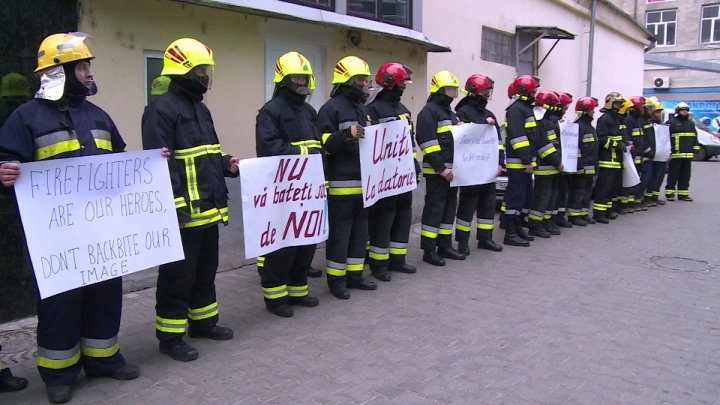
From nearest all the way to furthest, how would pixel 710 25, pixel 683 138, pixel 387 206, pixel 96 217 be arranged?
pixel 96 217
pixel 387 206
pixel 683 138
pixel 710 25

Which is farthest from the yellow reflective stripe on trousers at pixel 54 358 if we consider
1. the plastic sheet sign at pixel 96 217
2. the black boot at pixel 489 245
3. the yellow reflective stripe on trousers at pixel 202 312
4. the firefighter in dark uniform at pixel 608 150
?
the firefighter in dark uniform at pixel 608 150

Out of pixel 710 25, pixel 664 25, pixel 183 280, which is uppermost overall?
pixel 664 25

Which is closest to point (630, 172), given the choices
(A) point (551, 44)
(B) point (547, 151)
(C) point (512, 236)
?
(B) point (547, 151)

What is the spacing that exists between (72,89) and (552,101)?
708 cm

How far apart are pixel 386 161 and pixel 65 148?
10.7 feet

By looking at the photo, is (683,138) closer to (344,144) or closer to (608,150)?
(608,150)

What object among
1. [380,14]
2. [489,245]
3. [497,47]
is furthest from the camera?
[497,47]

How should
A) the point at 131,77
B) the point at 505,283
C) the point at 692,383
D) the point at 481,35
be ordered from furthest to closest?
the point at 481,35 < the point at 505,283 < the point at 131,77 < the point at 692,383

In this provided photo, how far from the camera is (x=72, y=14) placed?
5496 mm

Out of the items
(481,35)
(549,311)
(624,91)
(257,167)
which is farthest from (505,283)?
(624,91)

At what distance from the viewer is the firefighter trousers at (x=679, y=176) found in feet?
44.1

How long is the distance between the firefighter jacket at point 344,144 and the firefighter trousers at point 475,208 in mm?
2303

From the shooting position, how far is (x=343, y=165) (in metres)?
6.05

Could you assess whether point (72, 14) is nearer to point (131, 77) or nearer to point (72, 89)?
point (131, 77)
